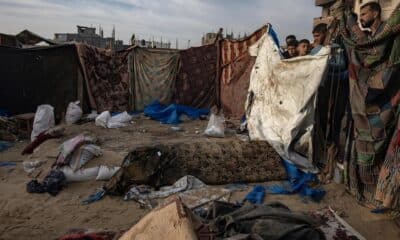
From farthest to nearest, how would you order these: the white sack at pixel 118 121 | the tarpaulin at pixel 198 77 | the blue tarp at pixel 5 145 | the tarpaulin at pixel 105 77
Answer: the tarpaulin at pixel 198 77 < the tarpaulin at pixel 105 77 < the white sack at pixel 118 121 < the blue tarp at pixel 5 145

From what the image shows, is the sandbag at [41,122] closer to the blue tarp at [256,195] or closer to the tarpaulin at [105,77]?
the tarpaulin at [105,77]

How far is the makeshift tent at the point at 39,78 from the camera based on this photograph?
822cm

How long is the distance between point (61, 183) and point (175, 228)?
292cm

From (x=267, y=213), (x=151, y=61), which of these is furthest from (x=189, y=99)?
(x=267, y=213)

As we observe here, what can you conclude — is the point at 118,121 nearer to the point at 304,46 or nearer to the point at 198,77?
the point at 198,77

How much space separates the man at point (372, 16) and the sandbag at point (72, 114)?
22.6 feet

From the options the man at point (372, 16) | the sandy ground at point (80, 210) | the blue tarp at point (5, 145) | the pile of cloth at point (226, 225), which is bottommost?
the sandy ground at point (80, 210)

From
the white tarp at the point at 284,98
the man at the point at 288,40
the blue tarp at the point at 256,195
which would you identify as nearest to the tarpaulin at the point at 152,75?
the white tarp at the point at 284,98

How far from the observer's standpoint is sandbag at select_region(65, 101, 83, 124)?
27.0ft

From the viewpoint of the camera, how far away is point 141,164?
4148mm

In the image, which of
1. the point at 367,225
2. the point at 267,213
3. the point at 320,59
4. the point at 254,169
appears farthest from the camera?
the point at 254,169

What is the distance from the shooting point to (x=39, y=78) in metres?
8.68

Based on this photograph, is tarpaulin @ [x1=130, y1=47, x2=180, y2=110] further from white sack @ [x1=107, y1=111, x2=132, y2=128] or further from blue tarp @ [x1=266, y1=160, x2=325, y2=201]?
blue tarp @ [x1=266, y1=160, x2=325, y2=201]

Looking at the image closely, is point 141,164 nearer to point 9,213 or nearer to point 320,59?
point 9,213
